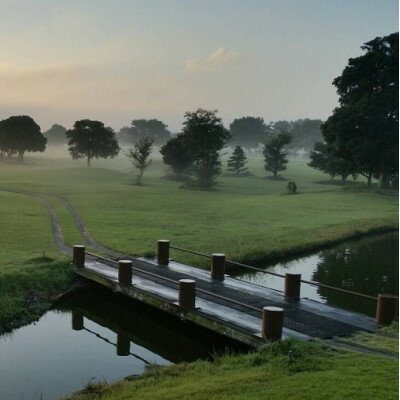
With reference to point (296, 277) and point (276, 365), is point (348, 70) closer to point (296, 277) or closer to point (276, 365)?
point (296, 277)

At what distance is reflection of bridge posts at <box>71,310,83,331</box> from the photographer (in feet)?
64.4

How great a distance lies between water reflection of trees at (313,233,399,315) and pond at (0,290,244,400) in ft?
27.0

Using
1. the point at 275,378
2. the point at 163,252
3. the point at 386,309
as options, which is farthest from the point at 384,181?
the point at 275,378

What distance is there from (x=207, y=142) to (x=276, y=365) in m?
70.3

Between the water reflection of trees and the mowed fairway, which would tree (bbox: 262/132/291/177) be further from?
the water reflection of trees

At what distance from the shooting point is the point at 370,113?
65000mm

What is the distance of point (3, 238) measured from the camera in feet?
107

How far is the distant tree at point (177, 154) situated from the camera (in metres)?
87.6

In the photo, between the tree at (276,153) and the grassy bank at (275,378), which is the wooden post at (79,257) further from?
the tree at (276,153)

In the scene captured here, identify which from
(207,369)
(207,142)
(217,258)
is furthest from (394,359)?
(207,142)

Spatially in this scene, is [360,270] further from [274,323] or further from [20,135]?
[20,135]

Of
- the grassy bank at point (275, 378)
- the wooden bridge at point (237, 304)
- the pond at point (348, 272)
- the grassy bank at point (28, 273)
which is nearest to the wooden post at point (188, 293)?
the wooden bridge at point (237, 304)

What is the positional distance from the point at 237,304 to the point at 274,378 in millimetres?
4380

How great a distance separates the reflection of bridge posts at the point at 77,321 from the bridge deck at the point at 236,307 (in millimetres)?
1753
